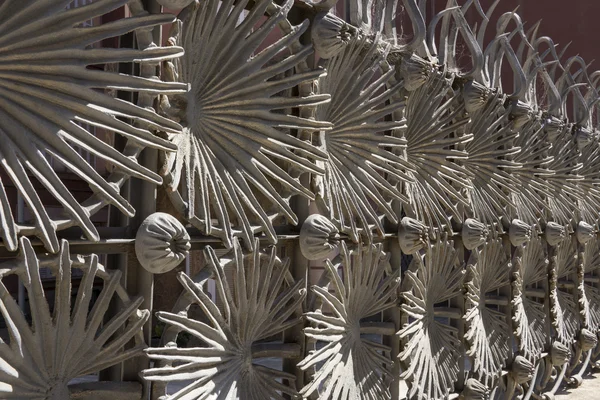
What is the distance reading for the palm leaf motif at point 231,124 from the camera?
1983 mm

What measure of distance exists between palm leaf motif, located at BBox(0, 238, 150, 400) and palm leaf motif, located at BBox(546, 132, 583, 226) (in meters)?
3.51

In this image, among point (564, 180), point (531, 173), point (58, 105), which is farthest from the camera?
point (564, 180)

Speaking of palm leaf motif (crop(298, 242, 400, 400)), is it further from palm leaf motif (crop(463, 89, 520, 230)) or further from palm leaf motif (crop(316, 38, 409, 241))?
palm leaf motif (crop(463, 89, 520, 230))

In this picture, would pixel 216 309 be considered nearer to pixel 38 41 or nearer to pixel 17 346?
pixel 17 346

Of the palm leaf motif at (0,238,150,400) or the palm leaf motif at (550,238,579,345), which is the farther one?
the palm leaf motif at (550,238,579,345)

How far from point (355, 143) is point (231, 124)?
700 millimetres

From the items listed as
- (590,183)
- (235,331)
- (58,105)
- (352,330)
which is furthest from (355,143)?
(590,183)

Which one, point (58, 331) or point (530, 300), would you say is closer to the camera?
point (58, 331)

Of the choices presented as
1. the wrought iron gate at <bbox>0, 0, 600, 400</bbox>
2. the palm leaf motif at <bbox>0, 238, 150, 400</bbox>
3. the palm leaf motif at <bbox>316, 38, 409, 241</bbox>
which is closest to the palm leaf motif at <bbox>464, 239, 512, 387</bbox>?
the wrought iron gate at <bbox>0, 0, 600, 400</bbox>

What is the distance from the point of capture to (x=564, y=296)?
5375 millimetres

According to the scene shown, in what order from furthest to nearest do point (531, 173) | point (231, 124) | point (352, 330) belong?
point (531, 173)
point (352, 330)
point (231, 124)

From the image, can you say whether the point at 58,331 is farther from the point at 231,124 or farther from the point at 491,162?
the point at 491,162

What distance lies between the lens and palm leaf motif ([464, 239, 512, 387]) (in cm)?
369

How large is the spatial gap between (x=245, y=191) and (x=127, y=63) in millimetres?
460
